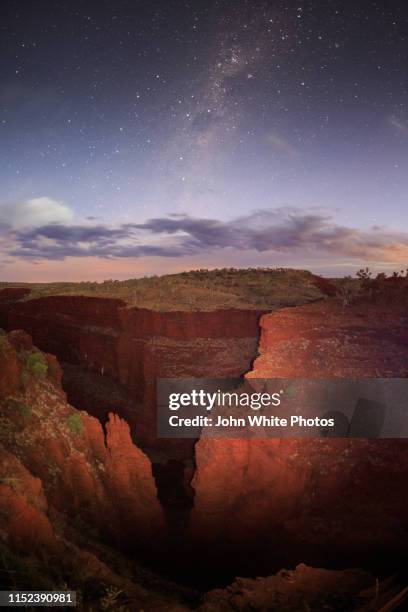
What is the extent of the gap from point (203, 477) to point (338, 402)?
575cm

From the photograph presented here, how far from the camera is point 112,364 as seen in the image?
120 ft

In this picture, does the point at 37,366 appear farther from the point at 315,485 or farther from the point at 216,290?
the point at 216,290

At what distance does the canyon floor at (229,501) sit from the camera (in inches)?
387

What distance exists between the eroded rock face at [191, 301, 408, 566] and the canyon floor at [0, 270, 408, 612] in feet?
0.13

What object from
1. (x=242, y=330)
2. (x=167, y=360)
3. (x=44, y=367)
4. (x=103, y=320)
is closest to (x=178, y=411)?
(x=167, y=360)

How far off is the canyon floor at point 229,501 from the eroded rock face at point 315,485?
0.13 feet

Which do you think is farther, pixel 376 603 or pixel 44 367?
pixel 44 367

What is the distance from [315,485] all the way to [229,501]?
3.14 m

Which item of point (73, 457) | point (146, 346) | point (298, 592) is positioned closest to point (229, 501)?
point (298, 592)

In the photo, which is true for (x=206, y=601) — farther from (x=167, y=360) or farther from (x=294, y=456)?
(x=167, y=360)

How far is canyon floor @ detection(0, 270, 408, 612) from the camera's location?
32.2 ft

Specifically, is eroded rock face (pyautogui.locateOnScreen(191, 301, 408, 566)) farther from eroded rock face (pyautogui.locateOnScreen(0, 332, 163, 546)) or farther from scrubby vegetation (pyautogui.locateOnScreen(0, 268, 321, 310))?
scrubby vegetation (pyautogui.locateOnScreen(0, 268, 321, 310))

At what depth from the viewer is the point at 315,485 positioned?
1558cm

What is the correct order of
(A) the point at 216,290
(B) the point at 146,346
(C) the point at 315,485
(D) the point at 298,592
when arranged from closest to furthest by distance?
(D) the point at 298,592
(C) the point at 315,485
(B) the point at 146,346
(A) the point at 216,290
